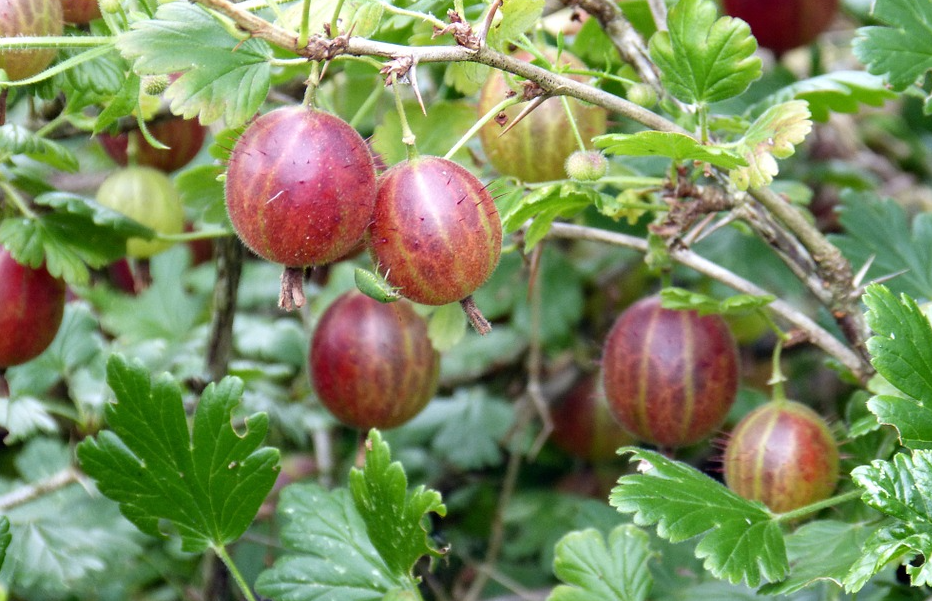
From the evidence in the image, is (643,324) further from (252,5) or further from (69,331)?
(69,331)

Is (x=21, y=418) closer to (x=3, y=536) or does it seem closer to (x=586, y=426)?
(x=3, y=536)

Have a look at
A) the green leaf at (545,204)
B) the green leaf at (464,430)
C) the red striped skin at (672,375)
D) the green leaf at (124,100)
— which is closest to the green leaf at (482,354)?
the green leaf at (464,430)

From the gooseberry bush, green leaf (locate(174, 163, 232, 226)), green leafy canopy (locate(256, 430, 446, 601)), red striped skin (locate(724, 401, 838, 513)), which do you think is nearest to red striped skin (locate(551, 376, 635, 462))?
the gooseberry bush

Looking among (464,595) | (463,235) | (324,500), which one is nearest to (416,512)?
(324,500)

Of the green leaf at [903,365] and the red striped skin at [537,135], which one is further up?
the red striped skin at [537,135]

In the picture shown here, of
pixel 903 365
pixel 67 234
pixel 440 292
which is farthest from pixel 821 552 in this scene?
pixel 67 234

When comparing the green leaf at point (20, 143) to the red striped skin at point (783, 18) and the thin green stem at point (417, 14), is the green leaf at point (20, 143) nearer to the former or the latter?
the thin green stem at point (417, 14)

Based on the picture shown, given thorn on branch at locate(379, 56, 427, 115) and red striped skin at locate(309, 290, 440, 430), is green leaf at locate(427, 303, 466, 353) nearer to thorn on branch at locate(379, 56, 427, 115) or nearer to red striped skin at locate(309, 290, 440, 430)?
red striped skin at locate(309, 290, 440, 430)
